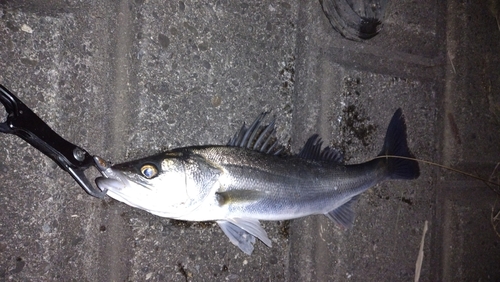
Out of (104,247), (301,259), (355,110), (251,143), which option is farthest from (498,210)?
(104,247)

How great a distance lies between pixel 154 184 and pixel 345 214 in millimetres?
1348

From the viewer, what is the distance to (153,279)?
6.82 feet

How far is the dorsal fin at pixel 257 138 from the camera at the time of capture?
209 cm

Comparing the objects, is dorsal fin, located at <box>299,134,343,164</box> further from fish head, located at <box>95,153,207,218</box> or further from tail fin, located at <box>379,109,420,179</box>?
fish head, located at <box>95,153,207,218</box>

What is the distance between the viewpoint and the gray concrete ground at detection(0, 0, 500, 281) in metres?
1.89

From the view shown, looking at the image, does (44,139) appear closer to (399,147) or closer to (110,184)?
(110,184)

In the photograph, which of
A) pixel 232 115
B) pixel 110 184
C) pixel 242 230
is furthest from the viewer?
pixel 232 115

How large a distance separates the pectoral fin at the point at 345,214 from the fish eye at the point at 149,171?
124cm

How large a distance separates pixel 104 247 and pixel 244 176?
34.6 inches

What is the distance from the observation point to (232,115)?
229 cm

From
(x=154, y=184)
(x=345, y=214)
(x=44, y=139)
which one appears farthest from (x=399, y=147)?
(x=44, y=139)

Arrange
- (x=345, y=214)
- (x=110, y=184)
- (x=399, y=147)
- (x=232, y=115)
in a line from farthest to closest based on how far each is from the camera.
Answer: (x=399, y=147) < (x=345, y=214) < (x=232, y=115) < (x=110, y=184)

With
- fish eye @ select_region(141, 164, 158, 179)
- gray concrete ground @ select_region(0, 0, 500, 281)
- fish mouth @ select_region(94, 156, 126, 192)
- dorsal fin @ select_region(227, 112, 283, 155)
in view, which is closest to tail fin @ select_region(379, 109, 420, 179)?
gray concrete ground @ select_region(0, 0, 500, 281)

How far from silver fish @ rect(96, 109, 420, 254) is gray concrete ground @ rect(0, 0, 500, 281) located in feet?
0.71
